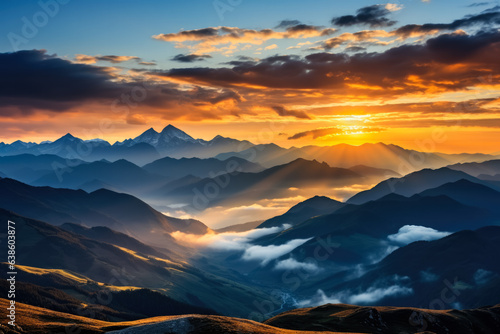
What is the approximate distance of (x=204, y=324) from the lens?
12888 centimetres

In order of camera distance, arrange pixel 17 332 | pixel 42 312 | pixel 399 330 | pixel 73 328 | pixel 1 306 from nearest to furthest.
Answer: pixel 17 332 < pixel 73 328 < pixel 1 306 < pixel 42 312 < pixel 399 330

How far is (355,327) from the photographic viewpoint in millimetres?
189500

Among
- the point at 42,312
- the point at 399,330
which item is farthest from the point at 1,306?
the point at 399,330

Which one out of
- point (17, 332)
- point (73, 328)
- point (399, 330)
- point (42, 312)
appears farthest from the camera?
point (399, 330)

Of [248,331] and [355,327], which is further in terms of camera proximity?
[355,327]

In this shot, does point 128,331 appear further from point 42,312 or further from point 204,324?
point 42,312

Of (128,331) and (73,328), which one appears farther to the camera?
(73,328)

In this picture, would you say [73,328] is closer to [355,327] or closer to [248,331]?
[248,331]

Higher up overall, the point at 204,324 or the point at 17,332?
the point at 204,324

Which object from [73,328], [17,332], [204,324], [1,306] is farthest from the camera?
[1,306]

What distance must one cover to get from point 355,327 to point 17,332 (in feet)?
457

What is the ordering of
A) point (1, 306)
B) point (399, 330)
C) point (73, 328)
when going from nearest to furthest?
point (73, 328) → point (1, 306) → point (399, 330)

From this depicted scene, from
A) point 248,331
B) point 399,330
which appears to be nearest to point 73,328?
point 248,331

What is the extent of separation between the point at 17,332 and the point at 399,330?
544 ft
